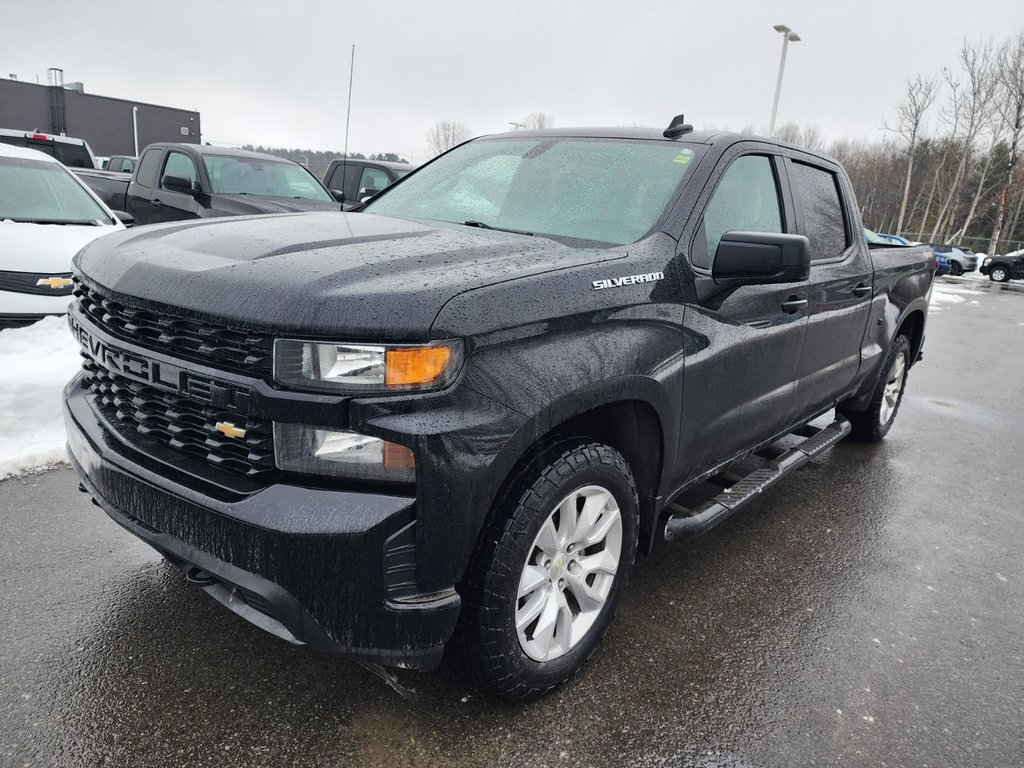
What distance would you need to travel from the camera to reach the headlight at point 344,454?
181 centimetres

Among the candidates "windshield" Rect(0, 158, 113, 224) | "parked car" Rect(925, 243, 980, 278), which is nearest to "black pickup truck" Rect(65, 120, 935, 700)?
"windshield" Rect(0, 158, 113, 224)

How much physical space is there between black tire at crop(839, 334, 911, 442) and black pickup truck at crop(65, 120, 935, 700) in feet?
7.42

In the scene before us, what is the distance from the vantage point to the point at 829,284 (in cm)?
362

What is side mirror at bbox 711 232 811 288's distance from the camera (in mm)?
2492

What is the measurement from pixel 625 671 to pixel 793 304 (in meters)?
1.73

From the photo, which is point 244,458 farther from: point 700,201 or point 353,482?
point 700,201

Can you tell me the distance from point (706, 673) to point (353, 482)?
5.00 ft

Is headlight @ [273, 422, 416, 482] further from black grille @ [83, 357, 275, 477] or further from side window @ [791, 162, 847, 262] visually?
side window @ [791, 162, 847, 262]

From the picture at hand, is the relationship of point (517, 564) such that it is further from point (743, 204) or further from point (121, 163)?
point (121, 163)

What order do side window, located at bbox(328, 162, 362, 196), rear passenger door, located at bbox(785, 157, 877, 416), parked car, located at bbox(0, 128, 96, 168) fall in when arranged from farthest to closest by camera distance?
parked car, located at bbox(0, 128, 96, 168) < side window, located at bbox(328, 162, 362, 196) < rear passenger door, located at bbox(785, 157, 877, 416)

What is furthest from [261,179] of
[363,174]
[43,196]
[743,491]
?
[743,491]

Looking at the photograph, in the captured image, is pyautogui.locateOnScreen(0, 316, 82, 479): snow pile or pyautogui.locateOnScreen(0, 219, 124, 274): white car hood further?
pyautogui.locateOnScreen(0, 219, 124, 274): white car hood

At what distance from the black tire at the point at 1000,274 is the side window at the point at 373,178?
81.5 feet

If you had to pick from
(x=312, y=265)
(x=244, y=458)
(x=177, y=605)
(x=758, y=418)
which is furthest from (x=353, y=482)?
(x=758, y=418)
